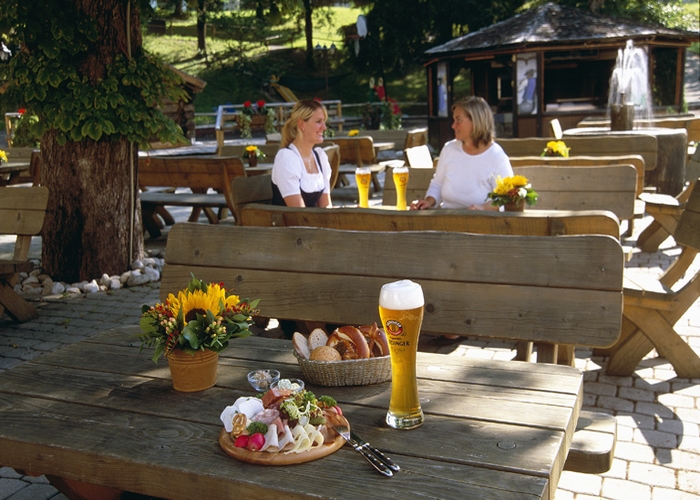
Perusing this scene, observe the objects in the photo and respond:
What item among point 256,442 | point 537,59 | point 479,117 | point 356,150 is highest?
point 537,59

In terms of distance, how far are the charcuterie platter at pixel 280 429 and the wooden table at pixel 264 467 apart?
25 millimetres

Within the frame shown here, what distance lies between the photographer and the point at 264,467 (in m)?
1.75

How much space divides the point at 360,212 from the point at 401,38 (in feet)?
117

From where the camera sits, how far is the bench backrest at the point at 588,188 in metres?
5.58

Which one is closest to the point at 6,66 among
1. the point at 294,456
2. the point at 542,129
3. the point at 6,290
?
the point at 6,290

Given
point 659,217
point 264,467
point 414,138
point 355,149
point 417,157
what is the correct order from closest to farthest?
point 264,467, point 659,217, point 417,157, point 355,149, point 414,138

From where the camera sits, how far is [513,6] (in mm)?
36281

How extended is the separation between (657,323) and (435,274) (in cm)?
168

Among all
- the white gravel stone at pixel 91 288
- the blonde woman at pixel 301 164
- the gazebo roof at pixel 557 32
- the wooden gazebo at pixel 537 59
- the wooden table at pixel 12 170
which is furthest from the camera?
the wooden gazebo at pixel 537 59

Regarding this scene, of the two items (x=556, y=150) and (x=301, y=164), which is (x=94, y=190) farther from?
(x=556, y=150)

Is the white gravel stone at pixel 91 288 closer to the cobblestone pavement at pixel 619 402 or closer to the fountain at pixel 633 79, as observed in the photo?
the cobblestone pavement at pixel 619 402

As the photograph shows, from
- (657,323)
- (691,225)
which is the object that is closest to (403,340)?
(657,323)

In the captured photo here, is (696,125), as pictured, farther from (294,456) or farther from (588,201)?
(294,456)

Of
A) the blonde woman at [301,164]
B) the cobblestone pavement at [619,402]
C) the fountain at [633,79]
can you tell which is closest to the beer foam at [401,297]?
the cobblestone pavement at [619,402]
